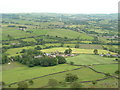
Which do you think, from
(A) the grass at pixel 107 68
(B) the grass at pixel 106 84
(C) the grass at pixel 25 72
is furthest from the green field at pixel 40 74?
(B) the grass at pixel 106 84

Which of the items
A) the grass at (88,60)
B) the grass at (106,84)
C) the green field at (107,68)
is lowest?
the grass at (106,84)

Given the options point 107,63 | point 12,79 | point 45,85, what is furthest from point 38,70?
point 107,63

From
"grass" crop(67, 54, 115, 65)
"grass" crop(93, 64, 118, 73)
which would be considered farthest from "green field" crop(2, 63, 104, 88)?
"grass" crop(67, 54, 115, 65)

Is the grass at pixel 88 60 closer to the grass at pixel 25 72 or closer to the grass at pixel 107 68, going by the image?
the grass at pixel 107 68

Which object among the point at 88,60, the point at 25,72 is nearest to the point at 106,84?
the point at 88,60

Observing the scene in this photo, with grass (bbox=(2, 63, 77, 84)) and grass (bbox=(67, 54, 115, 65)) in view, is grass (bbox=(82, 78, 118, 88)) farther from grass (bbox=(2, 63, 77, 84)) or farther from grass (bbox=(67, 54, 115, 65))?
grass (bbox=(67, 54, 115, 65))

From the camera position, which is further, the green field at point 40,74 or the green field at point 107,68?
the green field at point 107,68

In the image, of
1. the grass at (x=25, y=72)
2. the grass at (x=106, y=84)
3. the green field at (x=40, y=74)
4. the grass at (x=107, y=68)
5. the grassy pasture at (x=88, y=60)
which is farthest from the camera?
A: the grassy pasture at (x=88, y=60)

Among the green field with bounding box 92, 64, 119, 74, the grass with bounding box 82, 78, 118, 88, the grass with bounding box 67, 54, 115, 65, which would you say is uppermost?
the grass with bounding box 67, 54, 115, 65
